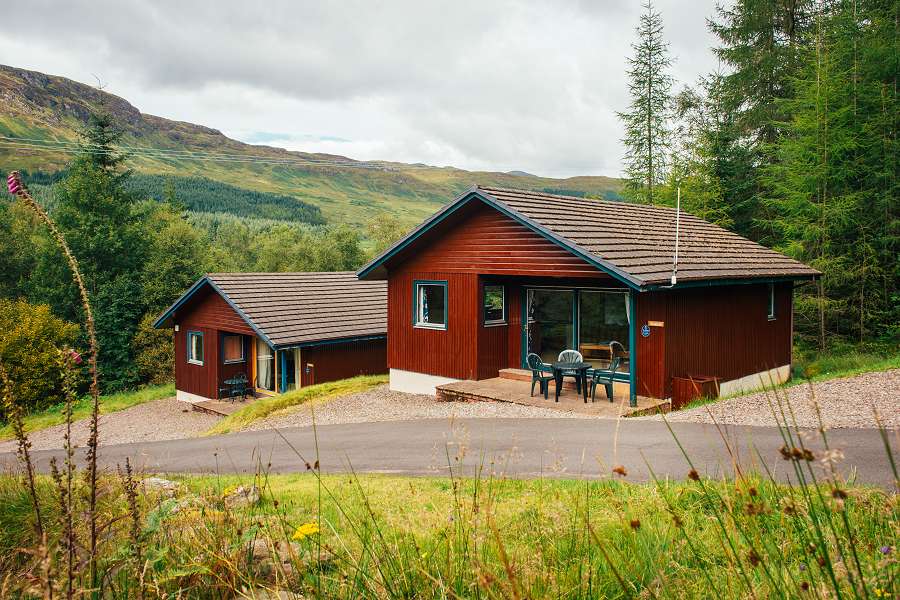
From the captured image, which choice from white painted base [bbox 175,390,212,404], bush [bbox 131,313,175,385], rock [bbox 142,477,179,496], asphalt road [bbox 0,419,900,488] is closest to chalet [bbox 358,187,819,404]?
asphalt road [bbox 0,419,900,488]

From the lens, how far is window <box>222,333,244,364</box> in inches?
982

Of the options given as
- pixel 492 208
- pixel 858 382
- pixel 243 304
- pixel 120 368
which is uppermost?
pixel 492 208

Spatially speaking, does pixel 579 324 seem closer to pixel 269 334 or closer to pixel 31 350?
pixel 269 334

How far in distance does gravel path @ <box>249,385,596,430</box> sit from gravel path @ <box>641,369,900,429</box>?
8.34ft

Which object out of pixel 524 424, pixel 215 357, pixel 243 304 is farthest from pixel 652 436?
pixel 215 357

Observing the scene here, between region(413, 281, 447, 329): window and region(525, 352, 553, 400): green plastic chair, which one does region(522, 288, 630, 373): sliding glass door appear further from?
region(413, 281, 447, 329): window

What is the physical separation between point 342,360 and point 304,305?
2.74 meters

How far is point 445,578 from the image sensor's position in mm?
2887

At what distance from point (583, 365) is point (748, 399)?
335 centimetres

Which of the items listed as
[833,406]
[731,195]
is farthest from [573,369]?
[731,195]

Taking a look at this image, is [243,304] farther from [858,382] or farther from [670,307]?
[858,382]

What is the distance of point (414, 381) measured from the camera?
18359mm

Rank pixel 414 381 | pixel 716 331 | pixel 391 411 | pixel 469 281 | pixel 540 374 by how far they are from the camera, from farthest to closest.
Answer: pixel 414 381 < pixel 469 281 < pixel 716 331 < pixel 391 411 < pixel 540 374

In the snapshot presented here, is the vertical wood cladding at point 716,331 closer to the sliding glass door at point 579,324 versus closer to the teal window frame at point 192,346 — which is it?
the sliding glass door at point 579,324
